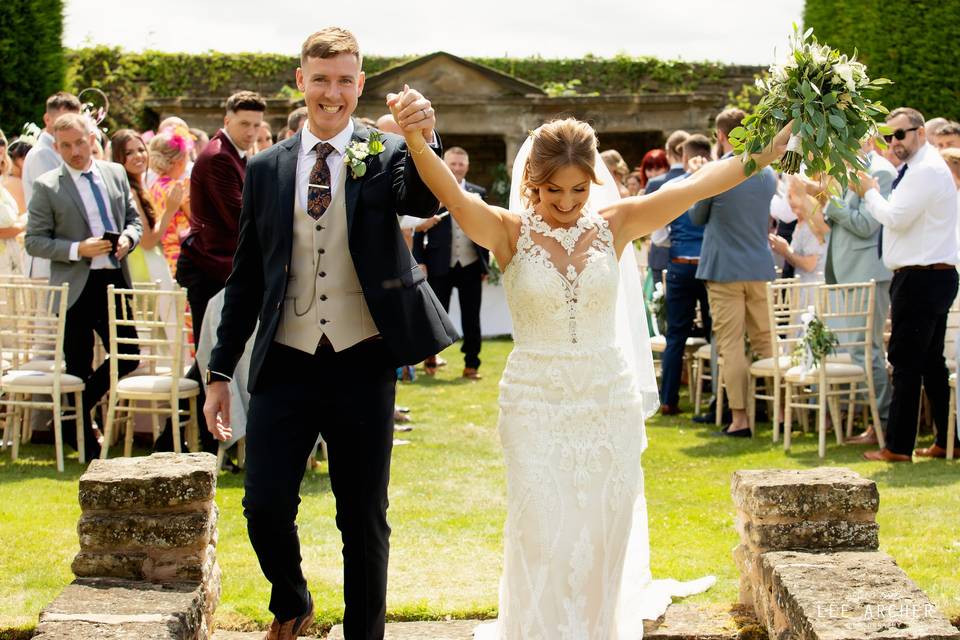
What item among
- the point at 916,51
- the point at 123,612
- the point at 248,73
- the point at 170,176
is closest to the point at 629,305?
the point at 123,612

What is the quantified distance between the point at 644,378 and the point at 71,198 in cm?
459

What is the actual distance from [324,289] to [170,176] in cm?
587

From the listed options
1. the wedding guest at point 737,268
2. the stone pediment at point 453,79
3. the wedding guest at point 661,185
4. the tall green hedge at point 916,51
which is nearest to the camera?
the wedding guest at point 737,268

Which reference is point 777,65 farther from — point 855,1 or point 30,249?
point 855,1

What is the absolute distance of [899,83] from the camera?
1598 centimetres

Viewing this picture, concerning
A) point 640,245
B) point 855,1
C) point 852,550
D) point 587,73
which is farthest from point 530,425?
point 587,73

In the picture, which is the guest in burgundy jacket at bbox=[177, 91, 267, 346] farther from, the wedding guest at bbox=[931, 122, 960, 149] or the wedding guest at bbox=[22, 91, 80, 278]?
the wedding guest at bbox=[931, 122, 960, 149]

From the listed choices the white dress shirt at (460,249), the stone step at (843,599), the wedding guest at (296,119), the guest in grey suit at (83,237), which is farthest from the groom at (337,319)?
the white dress shirt at (460,249)

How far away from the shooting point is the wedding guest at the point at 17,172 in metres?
10.4

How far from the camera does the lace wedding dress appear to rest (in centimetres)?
413

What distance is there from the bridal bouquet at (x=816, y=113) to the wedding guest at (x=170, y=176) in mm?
5796

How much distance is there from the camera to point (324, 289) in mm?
3949

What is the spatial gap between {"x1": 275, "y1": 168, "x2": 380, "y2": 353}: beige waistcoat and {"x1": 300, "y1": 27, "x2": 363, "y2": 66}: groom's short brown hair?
0.39 meters

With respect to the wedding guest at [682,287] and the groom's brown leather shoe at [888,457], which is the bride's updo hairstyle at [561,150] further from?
the wedding guest at [682,287]
